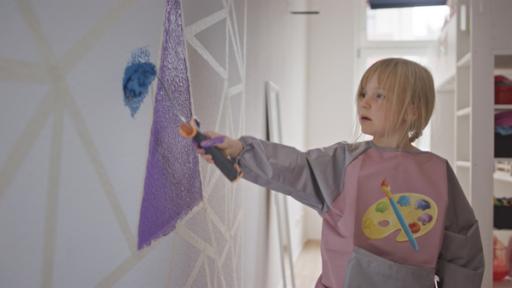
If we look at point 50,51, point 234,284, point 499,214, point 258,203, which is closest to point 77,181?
point 50,51

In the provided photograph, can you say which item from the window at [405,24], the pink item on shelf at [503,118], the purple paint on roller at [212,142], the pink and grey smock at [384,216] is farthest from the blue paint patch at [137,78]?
the window at [405,24]

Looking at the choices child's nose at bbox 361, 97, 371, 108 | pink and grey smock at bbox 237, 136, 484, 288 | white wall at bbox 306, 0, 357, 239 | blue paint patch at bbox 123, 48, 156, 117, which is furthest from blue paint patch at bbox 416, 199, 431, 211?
white wall at bbox 306, 0, 357, 239

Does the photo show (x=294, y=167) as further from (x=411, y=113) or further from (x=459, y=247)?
(x=459, y=247)

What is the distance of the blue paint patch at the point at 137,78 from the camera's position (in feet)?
2.78

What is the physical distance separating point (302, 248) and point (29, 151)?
4.00m

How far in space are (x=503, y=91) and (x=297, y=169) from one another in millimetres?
1938

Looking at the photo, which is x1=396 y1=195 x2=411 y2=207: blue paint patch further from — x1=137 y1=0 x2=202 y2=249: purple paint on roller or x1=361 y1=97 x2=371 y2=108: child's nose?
x1=137 y1=0 x2=202 y2=249: purple paint on roller

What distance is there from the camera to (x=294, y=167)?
121cm

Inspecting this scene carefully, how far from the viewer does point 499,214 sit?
106 inches

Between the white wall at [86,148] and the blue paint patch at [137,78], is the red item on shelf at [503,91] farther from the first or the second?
the blue paint patch at [137,78]

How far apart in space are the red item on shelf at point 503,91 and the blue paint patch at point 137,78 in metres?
2.32

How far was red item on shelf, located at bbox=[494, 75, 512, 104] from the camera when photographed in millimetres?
2662

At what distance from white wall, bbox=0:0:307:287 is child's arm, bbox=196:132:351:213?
21cm

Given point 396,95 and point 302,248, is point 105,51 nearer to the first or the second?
point 396,95
